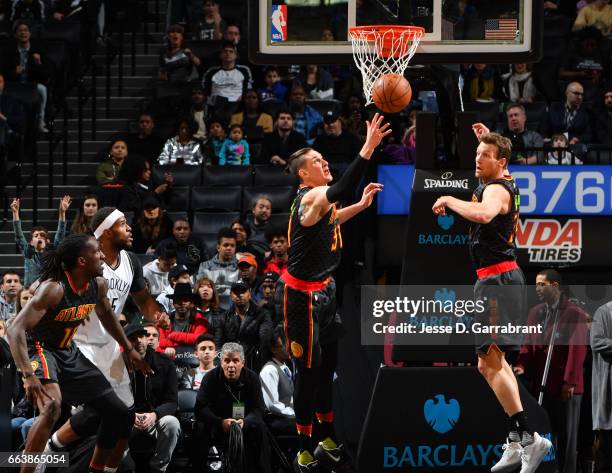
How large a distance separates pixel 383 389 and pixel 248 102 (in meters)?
6.72

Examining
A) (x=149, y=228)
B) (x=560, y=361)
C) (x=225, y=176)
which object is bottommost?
(x=560, y=361)

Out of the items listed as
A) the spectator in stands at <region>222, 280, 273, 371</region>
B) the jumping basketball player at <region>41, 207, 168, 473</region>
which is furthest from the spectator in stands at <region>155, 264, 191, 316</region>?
the jumping basketball player at <region>41, 207, 168, 473</region>

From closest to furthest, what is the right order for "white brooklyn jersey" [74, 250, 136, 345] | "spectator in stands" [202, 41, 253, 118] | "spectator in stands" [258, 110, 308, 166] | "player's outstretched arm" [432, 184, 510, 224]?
1. "player's outstretched arm" [432, 184, 510, 224]
2. "white brooklyn jersey" [74, 250, 136, 345]
3. "spectator in stands" [258, 110, 308, 166]
4. "spectator in stands" [202, 41, 253, 118]

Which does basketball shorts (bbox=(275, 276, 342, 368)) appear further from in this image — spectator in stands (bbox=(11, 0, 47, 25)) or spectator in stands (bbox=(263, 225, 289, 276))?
spectator in stands (bbox=(11, 0, 47, 25))

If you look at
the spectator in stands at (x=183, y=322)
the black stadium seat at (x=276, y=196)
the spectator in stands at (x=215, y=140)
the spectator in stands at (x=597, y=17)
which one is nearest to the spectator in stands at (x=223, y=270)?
the spectator in stands at (x=183, y=322)

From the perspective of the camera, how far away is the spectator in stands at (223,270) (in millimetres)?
13492

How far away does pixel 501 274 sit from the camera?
8938 mm

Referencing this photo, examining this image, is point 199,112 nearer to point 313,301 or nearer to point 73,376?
point 313,301

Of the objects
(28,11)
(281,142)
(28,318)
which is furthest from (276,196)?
(28,318)

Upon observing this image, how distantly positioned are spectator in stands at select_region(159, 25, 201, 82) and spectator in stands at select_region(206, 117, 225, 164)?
70.0 inches

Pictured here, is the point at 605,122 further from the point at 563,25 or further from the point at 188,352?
the point at 188,352

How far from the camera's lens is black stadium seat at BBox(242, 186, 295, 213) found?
14.8 m

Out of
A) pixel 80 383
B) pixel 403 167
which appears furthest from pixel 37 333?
pixel 403 167

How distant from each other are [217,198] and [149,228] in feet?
3.56
